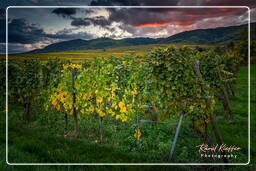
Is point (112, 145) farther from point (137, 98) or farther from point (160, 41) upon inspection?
point (160, 41)

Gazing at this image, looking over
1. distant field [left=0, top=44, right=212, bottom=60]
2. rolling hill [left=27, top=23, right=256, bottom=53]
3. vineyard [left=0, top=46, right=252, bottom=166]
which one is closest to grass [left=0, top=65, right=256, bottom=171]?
vineyard [left=0, top=46, right=252, bottom=166]

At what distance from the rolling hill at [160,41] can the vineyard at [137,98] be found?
0.80 feet

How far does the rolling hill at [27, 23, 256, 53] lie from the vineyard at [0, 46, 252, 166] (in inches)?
9.7

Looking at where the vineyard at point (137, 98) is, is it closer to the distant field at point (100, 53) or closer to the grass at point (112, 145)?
the grass at point (112, 145)

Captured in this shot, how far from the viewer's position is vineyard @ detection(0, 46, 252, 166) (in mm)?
3342

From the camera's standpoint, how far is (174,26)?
3641 millimetres

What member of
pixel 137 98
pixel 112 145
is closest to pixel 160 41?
pixel 137 98

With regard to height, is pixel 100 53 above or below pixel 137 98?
above

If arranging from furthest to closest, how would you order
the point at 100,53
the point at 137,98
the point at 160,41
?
the point at 137,98 → the point at 100,53 → the point at 160,41

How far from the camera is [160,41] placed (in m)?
3.73

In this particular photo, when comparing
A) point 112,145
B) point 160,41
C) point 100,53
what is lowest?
point 112,145

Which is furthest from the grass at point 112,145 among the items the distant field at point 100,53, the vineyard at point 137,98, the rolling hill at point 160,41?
the rolling hill at point 160,41

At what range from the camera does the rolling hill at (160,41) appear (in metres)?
3.71

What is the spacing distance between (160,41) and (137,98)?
4.62 ft
